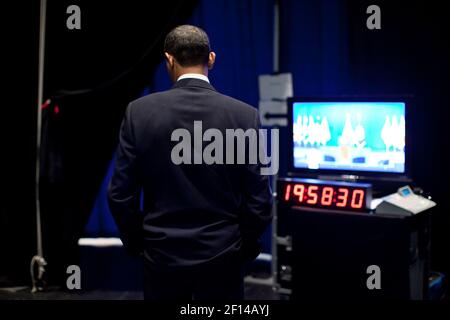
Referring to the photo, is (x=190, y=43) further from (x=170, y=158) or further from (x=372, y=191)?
(x=372, y=191)

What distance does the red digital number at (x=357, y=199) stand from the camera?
137 inches

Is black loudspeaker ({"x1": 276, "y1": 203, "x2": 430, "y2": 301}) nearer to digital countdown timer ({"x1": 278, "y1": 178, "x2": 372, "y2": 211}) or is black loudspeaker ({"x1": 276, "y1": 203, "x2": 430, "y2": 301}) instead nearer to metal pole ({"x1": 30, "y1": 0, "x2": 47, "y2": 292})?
digital countdown timer ({"x1": 278, "y1": 178, "x2": 372, "y2": 211})

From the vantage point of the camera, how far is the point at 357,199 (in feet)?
11.5

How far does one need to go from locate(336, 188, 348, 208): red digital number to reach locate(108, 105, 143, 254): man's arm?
172cm

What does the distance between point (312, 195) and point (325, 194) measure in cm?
10

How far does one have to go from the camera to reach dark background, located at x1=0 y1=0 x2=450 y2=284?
425cm

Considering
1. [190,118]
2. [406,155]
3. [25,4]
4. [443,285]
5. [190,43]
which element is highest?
[25,4]

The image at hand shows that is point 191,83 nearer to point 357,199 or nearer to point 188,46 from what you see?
point 188,46

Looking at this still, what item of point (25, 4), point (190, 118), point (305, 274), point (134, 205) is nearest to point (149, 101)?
point (190, 118)

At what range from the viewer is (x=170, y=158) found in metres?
2.05

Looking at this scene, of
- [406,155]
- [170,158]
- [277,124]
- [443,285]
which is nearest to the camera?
[170,158]

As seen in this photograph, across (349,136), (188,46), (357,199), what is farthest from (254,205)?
(349,136)

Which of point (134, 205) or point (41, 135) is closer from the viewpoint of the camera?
point (134, 205)

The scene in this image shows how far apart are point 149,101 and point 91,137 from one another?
8.35ft
